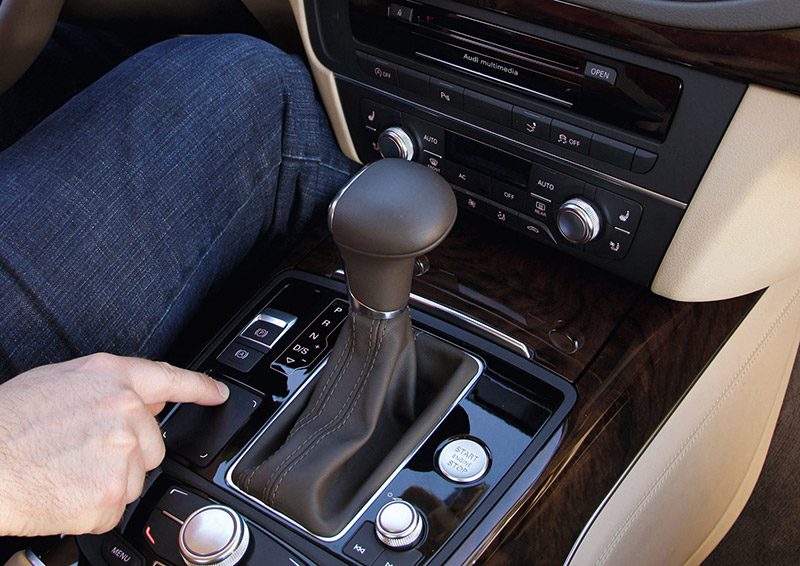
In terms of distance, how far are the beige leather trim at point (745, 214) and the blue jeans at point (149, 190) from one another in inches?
17.9

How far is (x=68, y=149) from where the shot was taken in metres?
0.70

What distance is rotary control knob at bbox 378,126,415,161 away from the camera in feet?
2.52

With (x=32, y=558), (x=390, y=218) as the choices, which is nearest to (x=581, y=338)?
(x=390, y=218)

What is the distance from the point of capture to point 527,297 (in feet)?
2.43

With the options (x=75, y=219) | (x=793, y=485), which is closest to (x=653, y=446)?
(x=793, y=485)

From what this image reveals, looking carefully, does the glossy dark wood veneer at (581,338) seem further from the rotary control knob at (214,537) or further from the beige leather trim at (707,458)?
the rotary control knob at (214,537)

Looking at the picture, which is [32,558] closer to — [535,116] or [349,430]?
[349,430]

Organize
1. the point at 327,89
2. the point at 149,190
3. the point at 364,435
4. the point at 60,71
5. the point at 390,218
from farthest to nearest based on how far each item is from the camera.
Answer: the point at 60,71 → the point at 327,89 → the point at 149,190 → the point at 364,435 → the point at 390,218

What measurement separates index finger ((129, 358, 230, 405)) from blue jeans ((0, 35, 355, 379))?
0.37ft

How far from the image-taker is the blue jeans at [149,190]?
2.16 ft

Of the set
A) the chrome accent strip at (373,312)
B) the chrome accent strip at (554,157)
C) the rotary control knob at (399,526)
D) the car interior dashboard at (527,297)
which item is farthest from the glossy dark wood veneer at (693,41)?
the rotary control knob at (399,526)

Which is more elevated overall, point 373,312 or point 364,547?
point 373,312

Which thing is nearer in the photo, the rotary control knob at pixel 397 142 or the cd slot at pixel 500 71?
the cd slot at pixel 500 71

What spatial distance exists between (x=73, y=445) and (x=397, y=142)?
0.44 metres
